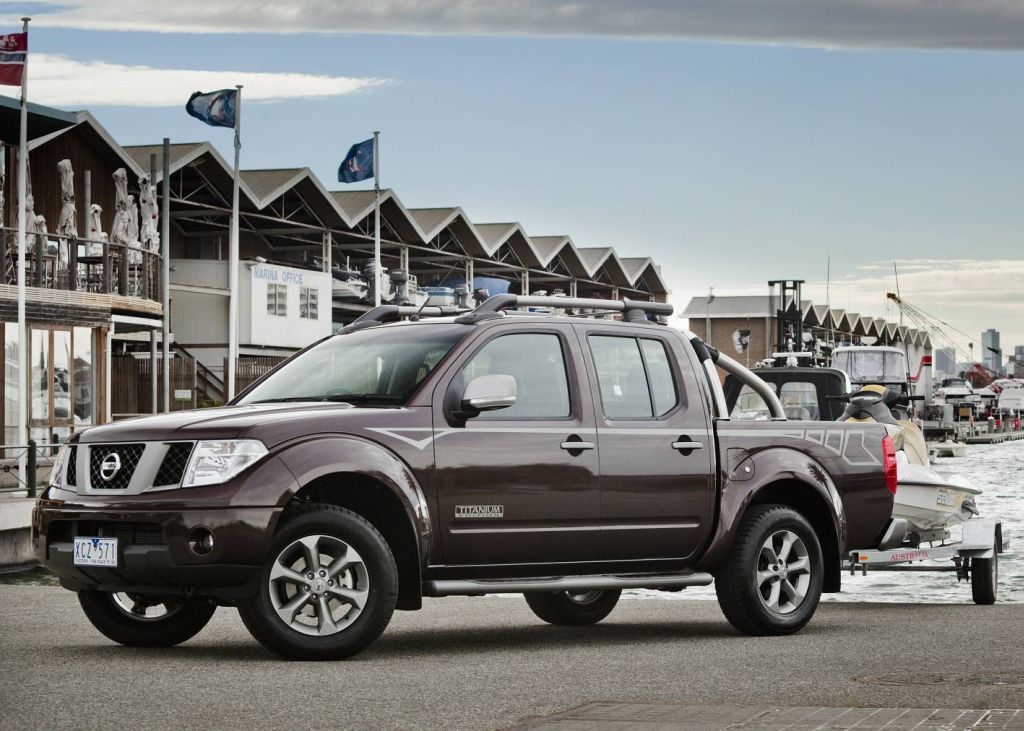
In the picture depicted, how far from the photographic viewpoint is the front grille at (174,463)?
9227mm

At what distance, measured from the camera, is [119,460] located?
9.42m

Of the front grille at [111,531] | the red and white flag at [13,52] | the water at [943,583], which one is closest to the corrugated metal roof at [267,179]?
the water at [943,583]

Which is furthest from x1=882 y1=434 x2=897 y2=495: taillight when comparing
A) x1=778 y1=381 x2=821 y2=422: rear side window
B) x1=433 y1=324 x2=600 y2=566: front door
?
x1=778 y1=381 x2=821 y2=422: rear side window

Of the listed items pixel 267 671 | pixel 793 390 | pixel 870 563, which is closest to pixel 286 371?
pixel 267 671

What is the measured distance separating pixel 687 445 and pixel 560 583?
134 centimetres

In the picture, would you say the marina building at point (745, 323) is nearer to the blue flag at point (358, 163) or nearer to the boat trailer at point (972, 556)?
the blue flag at point (358, 163)

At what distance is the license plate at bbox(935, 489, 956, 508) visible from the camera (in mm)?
14367

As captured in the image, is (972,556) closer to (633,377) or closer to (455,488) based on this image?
(633,377)

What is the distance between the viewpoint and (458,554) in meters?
9.85

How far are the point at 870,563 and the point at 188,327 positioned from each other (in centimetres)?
4910

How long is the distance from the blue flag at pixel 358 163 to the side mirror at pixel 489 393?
48.8 metres

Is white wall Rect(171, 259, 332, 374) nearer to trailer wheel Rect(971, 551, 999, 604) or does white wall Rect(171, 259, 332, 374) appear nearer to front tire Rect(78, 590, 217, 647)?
trailer wheel Rect(971, 551, 999, 604)

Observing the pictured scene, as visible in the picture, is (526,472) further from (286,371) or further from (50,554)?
(50,554)

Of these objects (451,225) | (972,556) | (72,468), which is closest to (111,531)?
(72,468)
